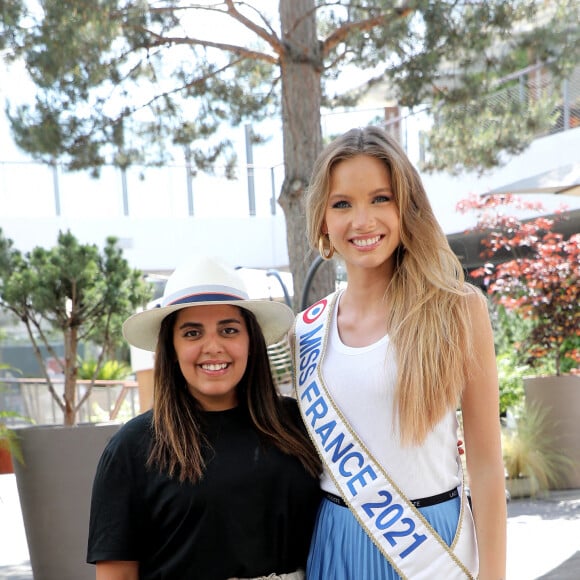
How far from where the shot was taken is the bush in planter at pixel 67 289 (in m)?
5.62

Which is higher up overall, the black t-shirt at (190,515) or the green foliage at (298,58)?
the green foliage at (298,58)

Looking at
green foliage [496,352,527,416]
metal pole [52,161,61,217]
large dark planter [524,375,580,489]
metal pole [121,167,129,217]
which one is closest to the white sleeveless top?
large dark planter [524,375,580,489]

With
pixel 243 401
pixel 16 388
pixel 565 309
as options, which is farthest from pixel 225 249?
pixel 243 401

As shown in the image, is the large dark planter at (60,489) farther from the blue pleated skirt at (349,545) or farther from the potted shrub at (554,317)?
the potted shrub at (554,317)

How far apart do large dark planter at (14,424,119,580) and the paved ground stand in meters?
0.95

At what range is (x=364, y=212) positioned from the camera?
A: 90.4 inches

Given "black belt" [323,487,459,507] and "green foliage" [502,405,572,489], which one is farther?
"green foliage" [502,405,572,489]

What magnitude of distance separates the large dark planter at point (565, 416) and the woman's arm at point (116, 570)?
5.69 metres

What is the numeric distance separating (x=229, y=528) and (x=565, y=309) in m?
6.01

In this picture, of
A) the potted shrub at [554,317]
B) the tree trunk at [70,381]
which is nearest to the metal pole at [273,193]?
the potted shrub at [554,317]

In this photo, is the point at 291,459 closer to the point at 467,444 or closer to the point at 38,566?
the point at 467,444

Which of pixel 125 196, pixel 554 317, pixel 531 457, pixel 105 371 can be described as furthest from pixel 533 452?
pixel 125 196

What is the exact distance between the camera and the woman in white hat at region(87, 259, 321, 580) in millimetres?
2074

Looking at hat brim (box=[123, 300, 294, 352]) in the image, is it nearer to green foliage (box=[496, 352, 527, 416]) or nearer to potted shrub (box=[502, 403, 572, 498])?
potted shrub (box=[502, 403, 572, 498])
